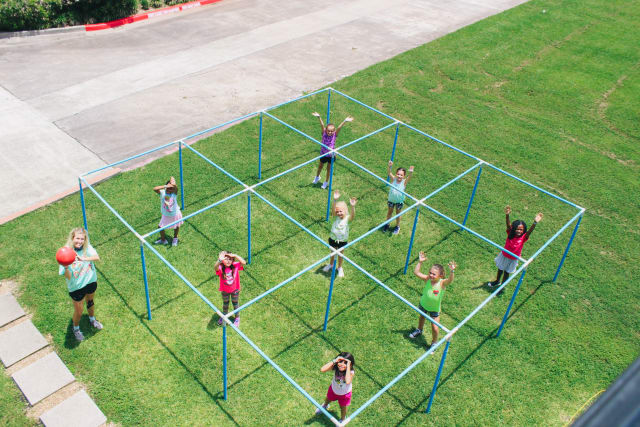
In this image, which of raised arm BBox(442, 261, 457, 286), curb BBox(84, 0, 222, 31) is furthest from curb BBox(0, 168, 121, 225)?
curb BBox(84, 0, 222, 31)

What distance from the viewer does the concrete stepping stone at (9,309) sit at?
9.80 m

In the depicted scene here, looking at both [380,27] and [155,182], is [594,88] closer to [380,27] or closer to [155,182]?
[380,27]

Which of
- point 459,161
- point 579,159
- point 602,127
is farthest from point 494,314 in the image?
point 602,127

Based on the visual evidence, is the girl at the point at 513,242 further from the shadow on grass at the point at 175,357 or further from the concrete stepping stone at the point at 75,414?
the concrete stepping stone at the point at 75,414

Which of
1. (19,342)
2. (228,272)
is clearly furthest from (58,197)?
(228,272)

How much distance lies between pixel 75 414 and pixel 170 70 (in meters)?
12.9

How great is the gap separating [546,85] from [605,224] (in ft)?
25.6

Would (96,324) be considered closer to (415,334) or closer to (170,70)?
(415,334)

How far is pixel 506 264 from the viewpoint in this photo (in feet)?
35.4

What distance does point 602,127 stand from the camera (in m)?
17.2

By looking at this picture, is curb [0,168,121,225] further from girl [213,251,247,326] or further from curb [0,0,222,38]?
curb [0,0,222,38]

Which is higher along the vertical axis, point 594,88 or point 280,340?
point 594,88

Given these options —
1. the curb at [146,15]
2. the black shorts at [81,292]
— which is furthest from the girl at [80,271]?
the curb at [146,15]

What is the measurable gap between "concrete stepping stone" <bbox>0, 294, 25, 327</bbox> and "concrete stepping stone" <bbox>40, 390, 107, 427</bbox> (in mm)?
2254
